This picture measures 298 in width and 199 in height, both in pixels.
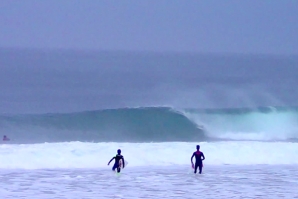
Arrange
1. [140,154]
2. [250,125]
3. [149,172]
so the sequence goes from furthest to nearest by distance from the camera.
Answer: [250,125], [140,154], [149,172]

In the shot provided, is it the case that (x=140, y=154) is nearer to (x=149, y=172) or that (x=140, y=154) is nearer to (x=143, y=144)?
(x=143, y=144)

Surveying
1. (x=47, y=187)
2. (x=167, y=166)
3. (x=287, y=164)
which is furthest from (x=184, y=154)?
(x=47, y=187)

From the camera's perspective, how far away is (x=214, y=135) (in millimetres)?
33469

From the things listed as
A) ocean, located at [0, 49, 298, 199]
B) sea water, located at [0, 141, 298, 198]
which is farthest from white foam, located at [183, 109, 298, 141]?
sea water, located at [0, 141, 298, 198]

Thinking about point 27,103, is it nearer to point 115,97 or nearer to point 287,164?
point 115,97

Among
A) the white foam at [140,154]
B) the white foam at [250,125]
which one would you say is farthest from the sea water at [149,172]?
the white foam at [250,125]

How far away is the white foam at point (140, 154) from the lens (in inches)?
858

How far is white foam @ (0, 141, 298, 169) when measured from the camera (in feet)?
71.5

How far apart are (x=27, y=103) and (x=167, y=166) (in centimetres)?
3021

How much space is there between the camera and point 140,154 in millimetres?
22875

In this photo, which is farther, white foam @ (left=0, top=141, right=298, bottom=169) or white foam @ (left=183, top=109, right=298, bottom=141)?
white foam @ (left=183, top=109, right=298, bottom=141)

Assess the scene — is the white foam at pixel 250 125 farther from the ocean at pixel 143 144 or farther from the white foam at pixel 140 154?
the white foam at pixel 140 154

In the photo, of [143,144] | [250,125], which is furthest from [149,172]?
[250,125]

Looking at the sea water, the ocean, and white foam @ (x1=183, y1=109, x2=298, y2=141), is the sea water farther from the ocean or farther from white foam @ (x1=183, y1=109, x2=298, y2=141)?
white foam @ (x1=183, y1=109, x2=298, y2=141)
